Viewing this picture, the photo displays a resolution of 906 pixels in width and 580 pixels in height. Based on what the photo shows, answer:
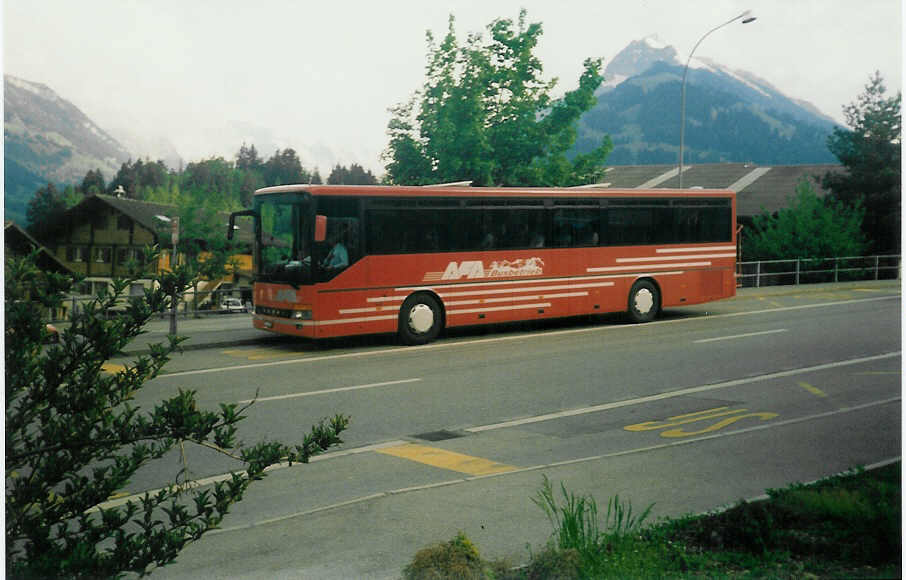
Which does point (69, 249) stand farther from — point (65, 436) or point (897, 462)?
point (897, 462)

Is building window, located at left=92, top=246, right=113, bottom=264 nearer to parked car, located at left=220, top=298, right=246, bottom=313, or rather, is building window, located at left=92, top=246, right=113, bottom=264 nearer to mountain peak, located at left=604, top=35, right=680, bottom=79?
mountain peak, located at left=604, top=35, right=680, bottom=79

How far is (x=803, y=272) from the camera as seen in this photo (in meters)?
27.3

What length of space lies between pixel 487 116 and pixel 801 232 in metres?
19.0

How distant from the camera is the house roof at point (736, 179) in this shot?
42812 mm

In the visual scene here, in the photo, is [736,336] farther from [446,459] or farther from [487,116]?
[446,459]

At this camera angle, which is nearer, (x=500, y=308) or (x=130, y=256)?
(x=130, y=256)

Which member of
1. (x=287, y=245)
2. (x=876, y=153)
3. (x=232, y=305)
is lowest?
(x=232, y=305)

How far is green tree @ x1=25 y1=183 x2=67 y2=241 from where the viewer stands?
5.11 meters

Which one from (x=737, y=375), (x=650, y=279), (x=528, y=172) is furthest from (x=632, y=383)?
(x=650, y=279)

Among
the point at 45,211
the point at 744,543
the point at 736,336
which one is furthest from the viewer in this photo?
the point at 736,336

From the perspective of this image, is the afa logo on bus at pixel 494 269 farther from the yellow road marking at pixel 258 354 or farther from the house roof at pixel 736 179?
the house roof at pixel 736 179

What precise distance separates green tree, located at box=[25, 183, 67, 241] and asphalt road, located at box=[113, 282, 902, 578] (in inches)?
57.7

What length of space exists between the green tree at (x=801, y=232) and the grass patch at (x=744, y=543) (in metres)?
14.4

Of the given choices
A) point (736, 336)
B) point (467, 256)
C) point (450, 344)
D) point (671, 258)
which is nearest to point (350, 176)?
point (450, 344)
